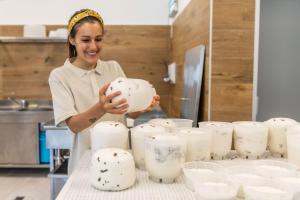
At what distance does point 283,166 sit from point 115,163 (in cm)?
53

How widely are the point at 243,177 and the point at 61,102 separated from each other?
A: 36.4 inches

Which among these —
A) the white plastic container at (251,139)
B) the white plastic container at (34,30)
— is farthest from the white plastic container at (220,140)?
the white plastic container at (34,30)

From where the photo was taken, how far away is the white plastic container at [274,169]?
1.00 m

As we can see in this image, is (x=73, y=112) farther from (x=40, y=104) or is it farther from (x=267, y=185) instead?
(x=40, y=104)

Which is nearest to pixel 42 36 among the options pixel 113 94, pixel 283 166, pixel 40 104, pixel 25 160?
pixel 40 104

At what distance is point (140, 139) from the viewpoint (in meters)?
1.18

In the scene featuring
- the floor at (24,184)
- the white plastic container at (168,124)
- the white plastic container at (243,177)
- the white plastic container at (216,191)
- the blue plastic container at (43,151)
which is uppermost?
the white plastic container at (168,124)

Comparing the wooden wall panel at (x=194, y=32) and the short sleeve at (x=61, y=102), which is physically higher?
the wooden wall panel at (x=194, y=32)

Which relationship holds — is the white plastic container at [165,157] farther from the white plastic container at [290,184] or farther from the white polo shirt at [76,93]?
the white polo shirt at [76,93]

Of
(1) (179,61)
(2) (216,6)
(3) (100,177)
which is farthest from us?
(1) (179,61)

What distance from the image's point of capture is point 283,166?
1082mm

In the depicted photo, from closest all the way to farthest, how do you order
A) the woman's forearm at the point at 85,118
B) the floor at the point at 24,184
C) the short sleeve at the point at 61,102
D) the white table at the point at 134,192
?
the white table at the point at 134,192
the woman's forearm at the point at 85,118
the short sleeve at the point at 61,102
the floor at the point at 24,184

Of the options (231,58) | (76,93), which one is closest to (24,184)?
(76,93)

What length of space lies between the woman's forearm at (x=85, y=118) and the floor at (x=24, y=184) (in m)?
1.96
